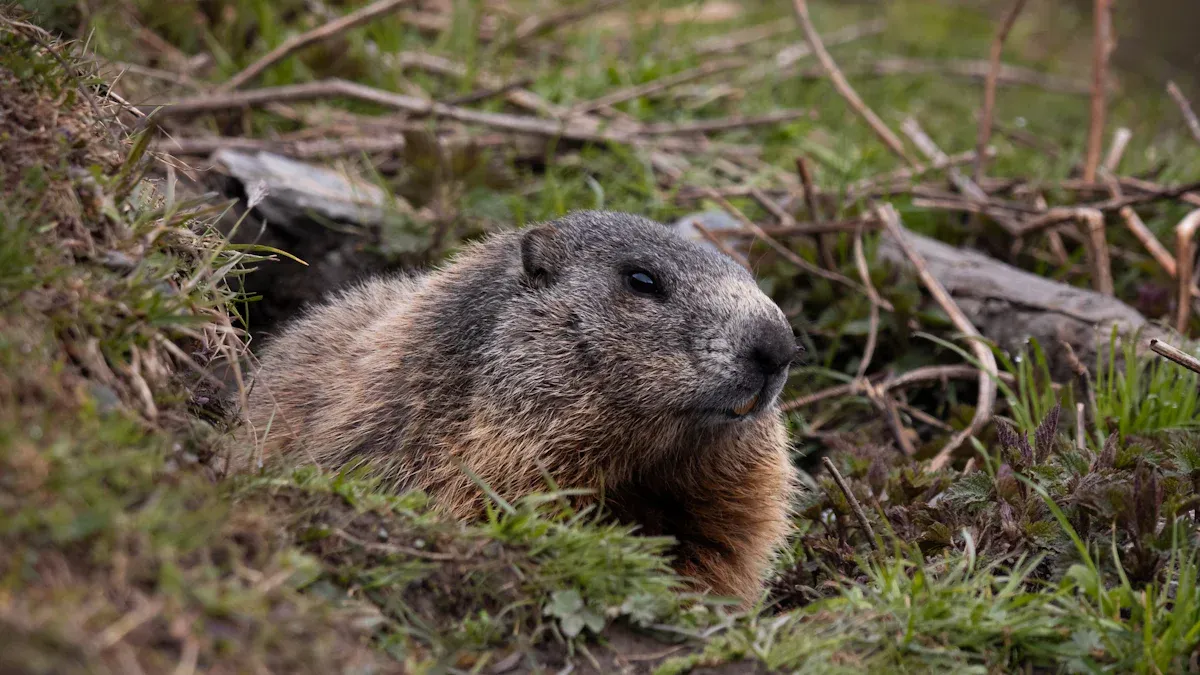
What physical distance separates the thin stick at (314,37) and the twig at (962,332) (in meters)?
3.52

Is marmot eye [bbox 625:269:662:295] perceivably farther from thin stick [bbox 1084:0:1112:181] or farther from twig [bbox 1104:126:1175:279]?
thin stick [bbox 1084:0:1112:181]

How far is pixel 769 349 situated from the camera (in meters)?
3.64

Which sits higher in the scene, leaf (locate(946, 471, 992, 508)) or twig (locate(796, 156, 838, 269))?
twig (locate(796, 156, 838, 269))

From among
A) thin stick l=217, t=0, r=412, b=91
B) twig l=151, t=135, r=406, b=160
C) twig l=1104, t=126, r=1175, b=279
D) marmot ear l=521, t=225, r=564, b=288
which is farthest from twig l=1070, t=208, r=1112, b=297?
thin stick l=217, t=0, r=412, b=91

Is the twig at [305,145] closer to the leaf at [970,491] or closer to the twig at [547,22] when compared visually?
the twig at [547,22]

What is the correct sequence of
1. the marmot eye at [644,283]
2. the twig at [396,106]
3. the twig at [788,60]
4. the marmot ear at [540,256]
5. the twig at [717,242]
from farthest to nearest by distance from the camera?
1. the twig at [788,60]
2. the twig at [396,106]
3. the twig at [717,242]
4. the marmot ear at [540,256]
5. the marmot eye at [644,283]

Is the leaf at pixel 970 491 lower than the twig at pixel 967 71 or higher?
lower

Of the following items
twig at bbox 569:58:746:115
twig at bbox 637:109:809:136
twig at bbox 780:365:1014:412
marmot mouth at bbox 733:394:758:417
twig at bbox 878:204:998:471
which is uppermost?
twig at bbox 569:58:746:115

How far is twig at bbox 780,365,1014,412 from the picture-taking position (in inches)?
216

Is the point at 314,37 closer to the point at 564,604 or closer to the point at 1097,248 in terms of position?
the point at 1097,248

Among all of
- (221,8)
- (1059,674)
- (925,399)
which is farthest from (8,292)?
(221,8)

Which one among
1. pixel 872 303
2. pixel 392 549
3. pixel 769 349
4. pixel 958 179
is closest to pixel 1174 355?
pixel 769 349

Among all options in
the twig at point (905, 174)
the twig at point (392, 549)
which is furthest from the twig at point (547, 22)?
the twig at point (392, 549)

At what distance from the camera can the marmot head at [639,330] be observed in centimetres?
369
